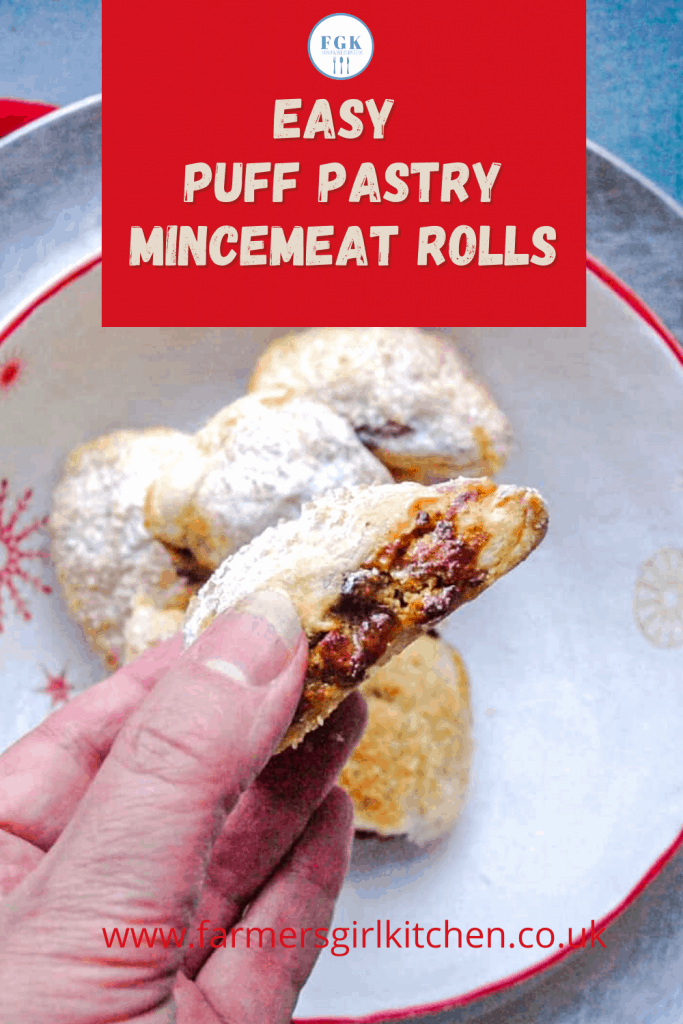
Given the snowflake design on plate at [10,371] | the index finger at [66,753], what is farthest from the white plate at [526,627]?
the index finger at [66,753]

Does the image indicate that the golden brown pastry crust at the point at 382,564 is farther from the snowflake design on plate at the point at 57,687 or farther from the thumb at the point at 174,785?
the snowflake design on plate at the point at 57,687

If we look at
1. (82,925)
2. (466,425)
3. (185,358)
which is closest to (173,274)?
(185,358)

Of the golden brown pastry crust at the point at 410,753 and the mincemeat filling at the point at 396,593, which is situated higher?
the mincemeat filling at the point at 396,593

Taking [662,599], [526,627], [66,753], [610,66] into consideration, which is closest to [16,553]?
[66,753]

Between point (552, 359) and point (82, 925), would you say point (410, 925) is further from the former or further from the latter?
point (552, 359)

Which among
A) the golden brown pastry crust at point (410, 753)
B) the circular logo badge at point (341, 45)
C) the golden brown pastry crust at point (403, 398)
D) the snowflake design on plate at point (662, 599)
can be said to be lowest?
the golden brown pastry crust at point (410, 753)

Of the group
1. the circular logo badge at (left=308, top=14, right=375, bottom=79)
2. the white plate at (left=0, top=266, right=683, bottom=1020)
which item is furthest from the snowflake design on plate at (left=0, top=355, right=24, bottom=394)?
the circular logo badge at (left=308, top=14, right=375, bottom=79)

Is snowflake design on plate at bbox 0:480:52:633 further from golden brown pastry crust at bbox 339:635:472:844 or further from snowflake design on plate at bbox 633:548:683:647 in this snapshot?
snowflake design on plate at bbox 633:548:683:647
